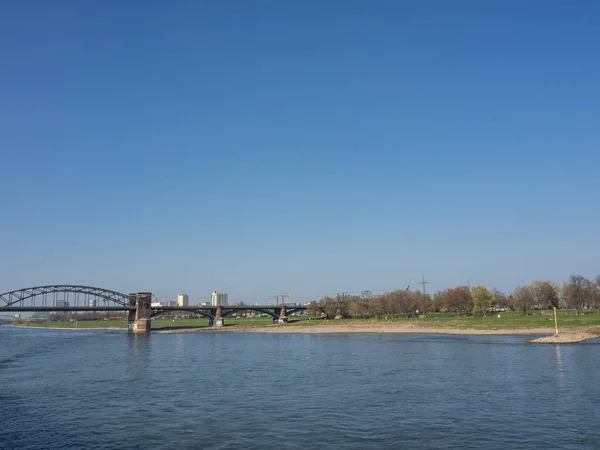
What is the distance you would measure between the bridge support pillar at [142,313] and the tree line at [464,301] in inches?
2339

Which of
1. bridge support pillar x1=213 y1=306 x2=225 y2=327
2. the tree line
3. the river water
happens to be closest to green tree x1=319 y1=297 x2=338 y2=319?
the tree line

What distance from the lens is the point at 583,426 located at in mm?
25500

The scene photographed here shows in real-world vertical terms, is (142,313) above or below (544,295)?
below

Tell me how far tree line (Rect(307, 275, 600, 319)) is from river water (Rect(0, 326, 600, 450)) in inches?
3839

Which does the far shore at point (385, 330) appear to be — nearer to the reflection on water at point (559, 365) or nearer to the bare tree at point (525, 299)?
the reflection on water at point (559, 365)

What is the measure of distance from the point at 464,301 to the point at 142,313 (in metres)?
107

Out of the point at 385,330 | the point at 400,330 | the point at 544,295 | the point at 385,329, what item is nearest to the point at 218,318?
the point at 385,329

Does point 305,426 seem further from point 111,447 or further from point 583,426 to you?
point 583,426

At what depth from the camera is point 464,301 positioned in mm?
151875

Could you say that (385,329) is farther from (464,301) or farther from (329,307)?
(329,307)

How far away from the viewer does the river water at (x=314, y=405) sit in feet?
80.2

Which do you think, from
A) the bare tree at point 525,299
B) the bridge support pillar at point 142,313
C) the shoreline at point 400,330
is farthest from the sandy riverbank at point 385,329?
the bare tree at point 525,299

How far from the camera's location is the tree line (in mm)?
148375

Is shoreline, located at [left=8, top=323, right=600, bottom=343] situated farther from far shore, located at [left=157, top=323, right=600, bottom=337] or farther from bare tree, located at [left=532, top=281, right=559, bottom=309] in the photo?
bare tree, located at [left=532, top=281, right=559, bottom=309]
